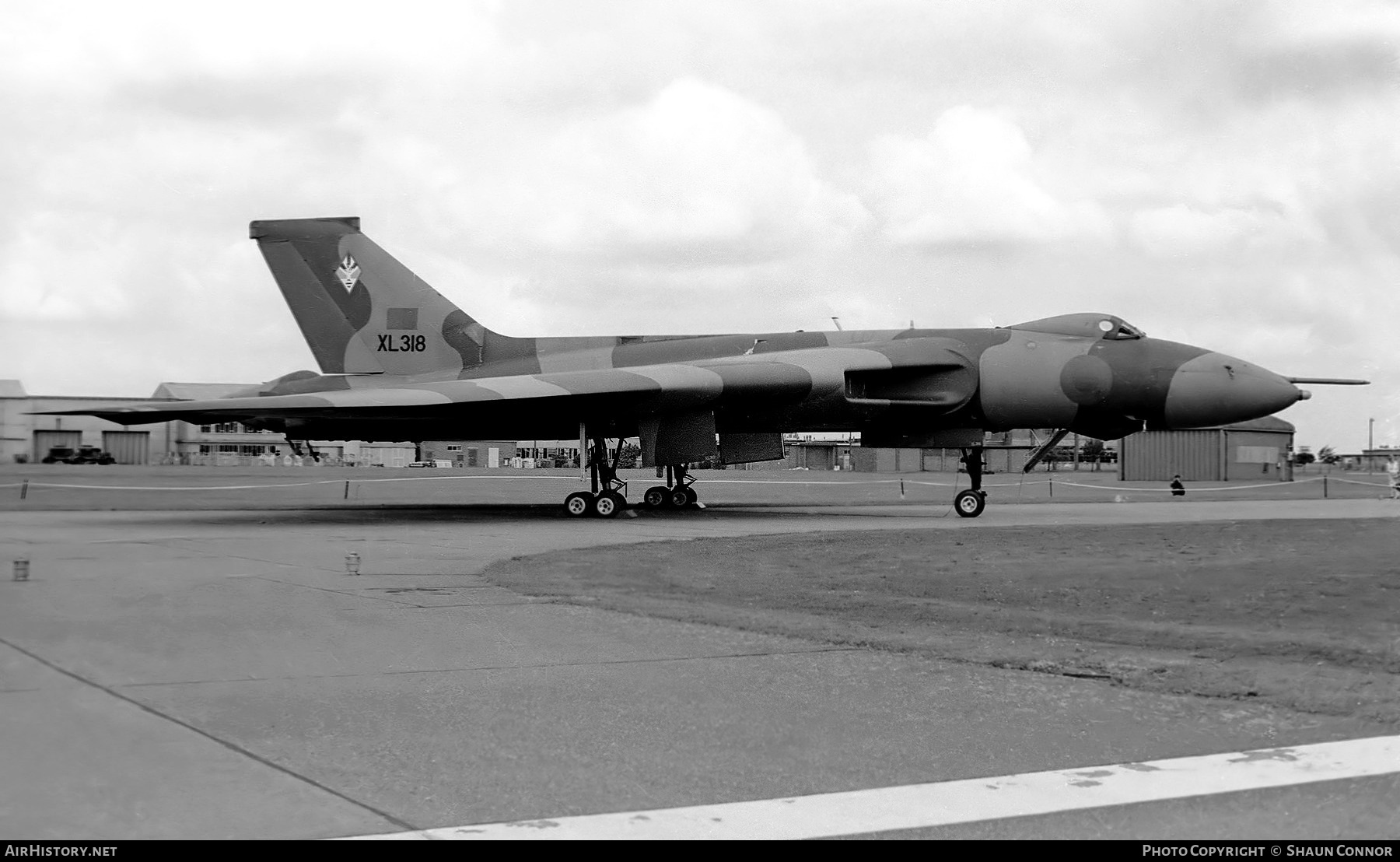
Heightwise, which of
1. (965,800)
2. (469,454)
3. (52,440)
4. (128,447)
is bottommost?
(965,800)

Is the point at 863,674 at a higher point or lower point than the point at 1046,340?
lower

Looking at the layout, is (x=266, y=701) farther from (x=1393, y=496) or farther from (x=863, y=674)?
(x=1393, y=496)

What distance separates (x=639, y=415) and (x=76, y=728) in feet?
54.7

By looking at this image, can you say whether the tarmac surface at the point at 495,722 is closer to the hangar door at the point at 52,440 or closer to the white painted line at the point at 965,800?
the white painted line at the point at 965,800

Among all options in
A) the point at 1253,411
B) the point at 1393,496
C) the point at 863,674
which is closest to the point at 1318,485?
the point at 1393,496

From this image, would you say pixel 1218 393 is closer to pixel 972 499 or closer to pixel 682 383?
pixel 972 499

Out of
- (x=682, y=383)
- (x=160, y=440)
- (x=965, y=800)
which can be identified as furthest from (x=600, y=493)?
(x=160, y=440)

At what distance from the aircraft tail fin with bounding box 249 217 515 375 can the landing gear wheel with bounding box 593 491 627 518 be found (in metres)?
4.03

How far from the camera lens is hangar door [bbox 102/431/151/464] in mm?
62281

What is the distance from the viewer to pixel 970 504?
70.7 ft

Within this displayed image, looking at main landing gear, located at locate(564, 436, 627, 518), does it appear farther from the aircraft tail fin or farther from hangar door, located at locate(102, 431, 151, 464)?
hangar door, located at locate(102, 431, 151, 464)

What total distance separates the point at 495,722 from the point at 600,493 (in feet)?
52.5

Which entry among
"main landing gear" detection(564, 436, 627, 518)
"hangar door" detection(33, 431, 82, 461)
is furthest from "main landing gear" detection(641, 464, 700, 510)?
"hangar door" detection(33, 431, 82, 461)
